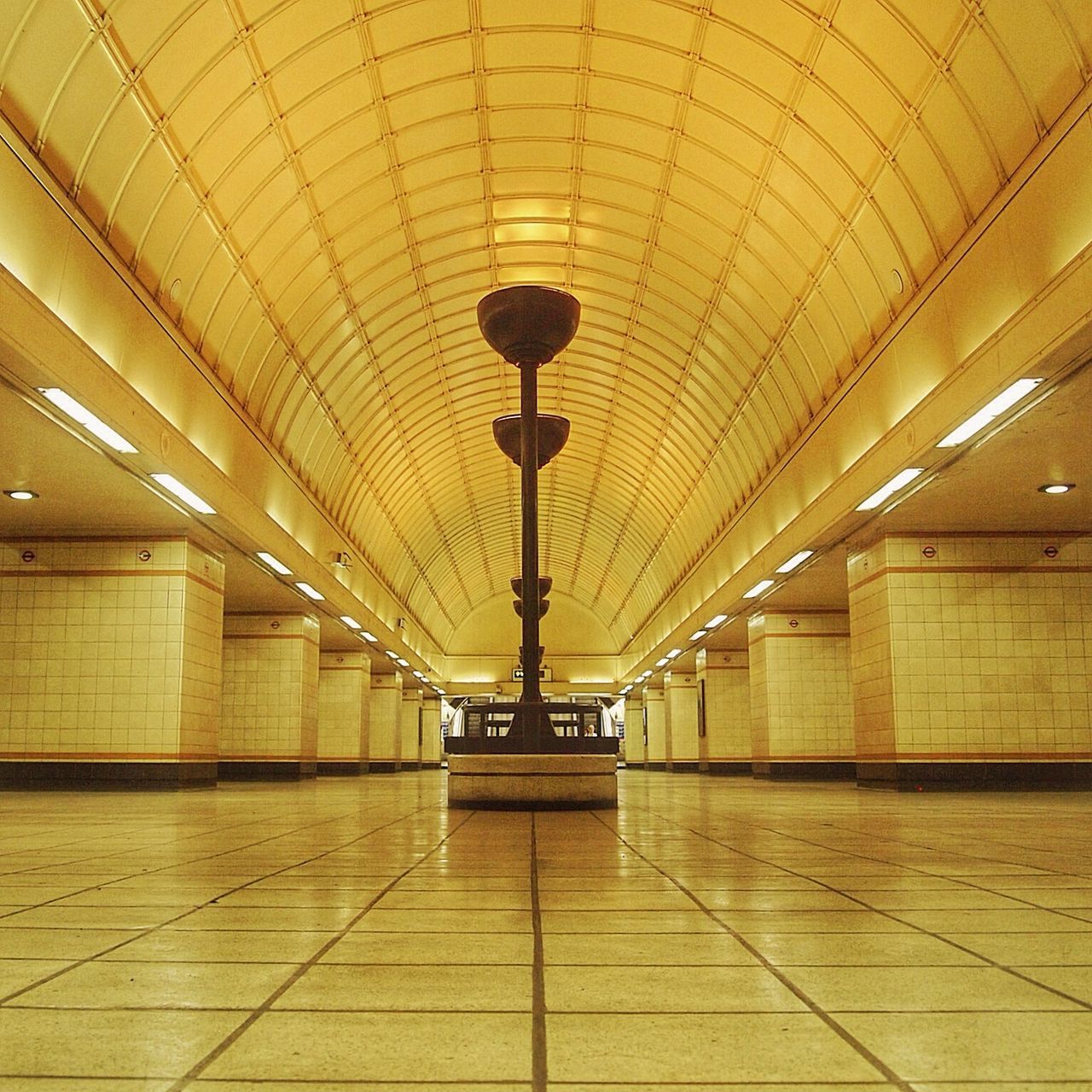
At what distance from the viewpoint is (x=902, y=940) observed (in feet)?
10.8

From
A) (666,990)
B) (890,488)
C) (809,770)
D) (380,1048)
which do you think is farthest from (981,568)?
(380,1048)

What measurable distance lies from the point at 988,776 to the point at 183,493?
46.0 feet

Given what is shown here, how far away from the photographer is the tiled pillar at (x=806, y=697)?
85.0 ft

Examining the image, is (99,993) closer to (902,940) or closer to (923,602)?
(902,940)

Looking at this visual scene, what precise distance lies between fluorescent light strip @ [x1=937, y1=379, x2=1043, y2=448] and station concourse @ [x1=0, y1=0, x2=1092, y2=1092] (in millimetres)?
88

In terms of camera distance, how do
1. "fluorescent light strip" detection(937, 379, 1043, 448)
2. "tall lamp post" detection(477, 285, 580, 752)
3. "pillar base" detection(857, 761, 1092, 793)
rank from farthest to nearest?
"pillar base" detection(857, 761, 1092, 793)
"tall lamp post" detection(477, 285, 580, 752)
"fluorescent light strip" detection(937, 379, 1043, 448)

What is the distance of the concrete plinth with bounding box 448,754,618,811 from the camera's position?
11.4 m

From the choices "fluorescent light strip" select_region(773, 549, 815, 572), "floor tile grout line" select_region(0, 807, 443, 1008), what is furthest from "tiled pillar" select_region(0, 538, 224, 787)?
"floor tile grout line" select_region(0, 807, 443, 1008)

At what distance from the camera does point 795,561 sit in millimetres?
21062

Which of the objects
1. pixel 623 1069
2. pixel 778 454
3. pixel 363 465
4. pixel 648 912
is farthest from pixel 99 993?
pixel 363 465

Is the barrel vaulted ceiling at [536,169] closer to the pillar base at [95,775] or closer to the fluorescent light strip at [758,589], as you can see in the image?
the fluorescent light strip at [758,589]

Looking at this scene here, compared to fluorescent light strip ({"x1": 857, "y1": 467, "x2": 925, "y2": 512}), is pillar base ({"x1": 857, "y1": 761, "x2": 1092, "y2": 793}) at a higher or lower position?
lower

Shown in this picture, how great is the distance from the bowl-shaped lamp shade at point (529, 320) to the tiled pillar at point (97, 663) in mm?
8845

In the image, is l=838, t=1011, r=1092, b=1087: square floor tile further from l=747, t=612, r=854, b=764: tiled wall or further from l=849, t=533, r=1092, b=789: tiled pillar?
l=747, t=612, r=854, b=764: tiled wall
